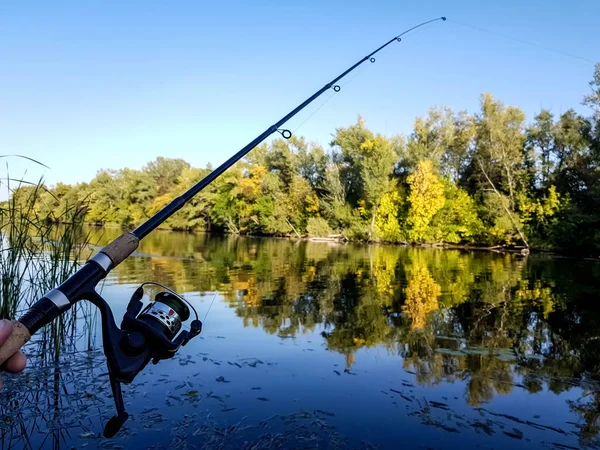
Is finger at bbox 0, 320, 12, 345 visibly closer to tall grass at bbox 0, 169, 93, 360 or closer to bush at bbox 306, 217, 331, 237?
tall grass at bbox 0, 169, 93, 360

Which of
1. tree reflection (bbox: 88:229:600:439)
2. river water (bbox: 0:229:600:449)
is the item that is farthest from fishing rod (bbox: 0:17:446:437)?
tree reflection (bbox: 88:229:600:439)

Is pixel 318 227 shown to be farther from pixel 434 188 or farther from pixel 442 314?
pixel 442 314

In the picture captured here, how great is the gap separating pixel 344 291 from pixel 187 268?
810 cm

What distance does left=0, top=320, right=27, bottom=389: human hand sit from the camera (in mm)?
1377

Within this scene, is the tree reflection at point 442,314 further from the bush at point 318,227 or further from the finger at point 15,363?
the bush at point 318,227

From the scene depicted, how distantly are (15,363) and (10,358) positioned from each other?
0.02 metres

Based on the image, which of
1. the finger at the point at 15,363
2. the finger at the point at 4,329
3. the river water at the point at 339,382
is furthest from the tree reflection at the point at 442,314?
the finger at the point at 4,329

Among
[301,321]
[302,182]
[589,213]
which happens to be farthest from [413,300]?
[302,182]

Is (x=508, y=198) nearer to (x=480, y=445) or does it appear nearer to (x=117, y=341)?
(x=480, y=445)

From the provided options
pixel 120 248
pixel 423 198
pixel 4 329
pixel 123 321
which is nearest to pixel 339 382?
pixel 123 321

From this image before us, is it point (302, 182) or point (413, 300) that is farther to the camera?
point (302, 182)

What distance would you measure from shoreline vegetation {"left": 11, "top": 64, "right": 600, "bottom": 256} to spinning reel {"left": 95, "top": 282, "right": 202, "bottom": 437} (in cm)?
2481

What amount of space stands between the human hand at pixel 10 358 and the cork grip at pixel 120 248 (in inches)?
26.3

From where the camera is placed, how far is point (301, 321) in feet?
32.1
